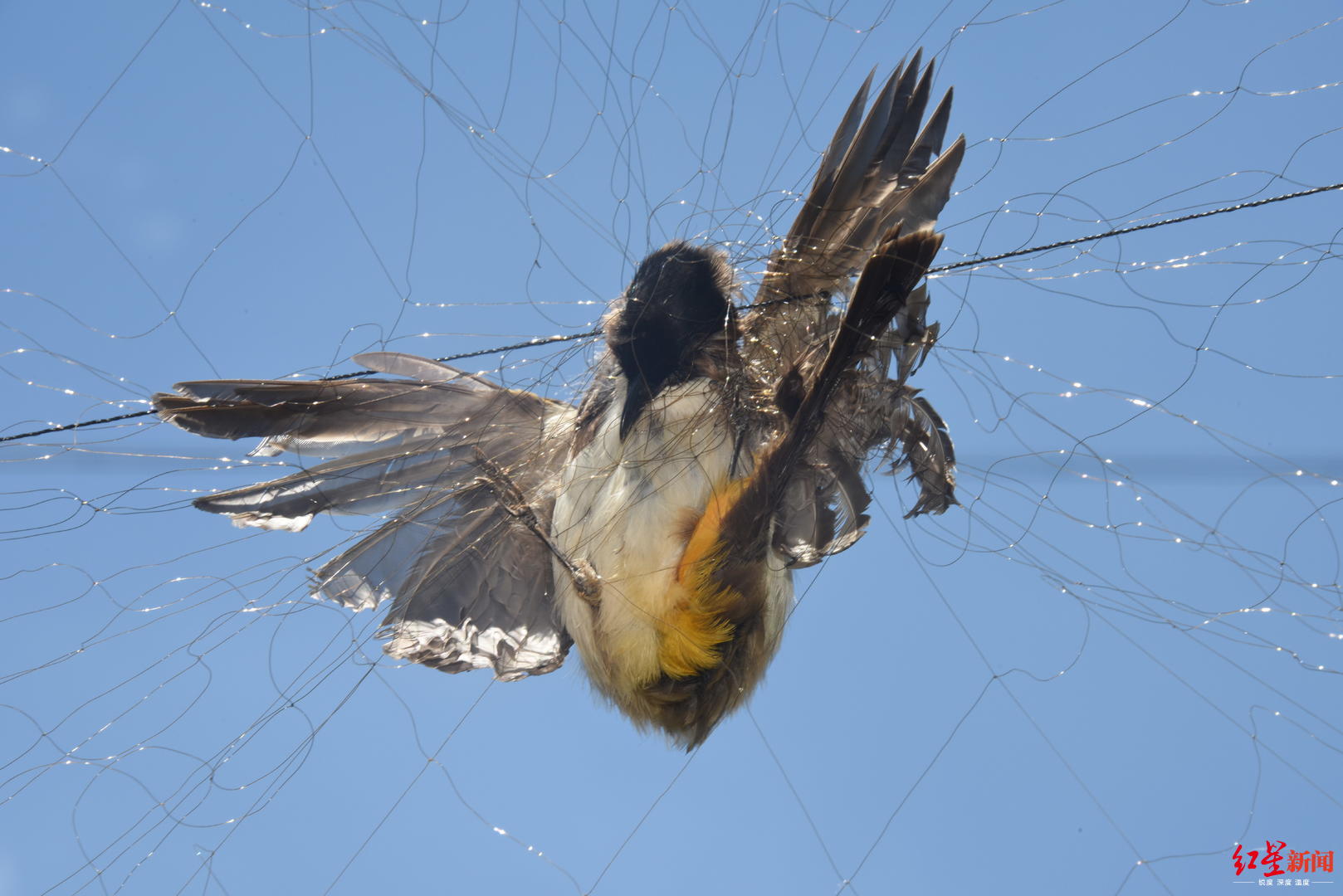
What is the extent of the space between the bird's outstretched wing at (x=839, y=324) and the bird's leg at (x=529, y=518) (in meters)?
0.42

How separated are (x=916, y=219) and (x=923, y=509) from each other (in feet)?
2.14

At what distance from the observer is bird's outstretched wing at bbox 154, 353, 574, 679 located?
262 centimetres

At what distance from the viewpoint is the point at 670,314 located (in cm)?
225

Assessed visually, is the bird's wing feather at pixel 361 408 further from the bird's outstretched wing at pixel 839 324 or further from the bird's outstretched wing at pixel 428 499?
the bird's outstretched wing at pixel 839 324

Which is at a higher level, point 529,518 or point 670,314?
point 670,314

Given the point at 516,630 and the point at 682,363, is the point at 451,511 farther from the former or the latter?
the point at 682,363

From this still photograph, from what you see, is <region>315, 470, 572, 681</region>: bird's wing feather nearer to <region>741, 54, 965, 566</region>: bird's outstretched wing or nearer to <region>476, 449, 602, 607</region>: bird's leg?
<region>476, 449, 602, 607</region>: bird's leg

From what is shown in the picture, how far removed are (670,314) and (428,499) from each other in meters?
0.87

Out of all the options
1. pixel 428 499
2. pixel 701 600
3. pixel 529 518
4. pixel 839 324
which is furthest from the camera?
pixel 428 499

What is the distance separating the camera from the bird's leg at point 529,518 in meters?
2.38

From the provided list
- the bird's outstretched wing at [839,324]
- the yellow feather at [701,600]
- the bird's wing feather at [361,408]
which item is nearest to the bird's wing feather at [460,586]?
the bird's wing feather at [361,408]

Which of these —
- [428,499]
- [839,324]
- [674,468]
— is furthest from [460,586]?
[839,324]

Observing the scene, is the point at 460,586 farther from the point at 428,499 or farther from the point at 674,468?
the point at 674,468

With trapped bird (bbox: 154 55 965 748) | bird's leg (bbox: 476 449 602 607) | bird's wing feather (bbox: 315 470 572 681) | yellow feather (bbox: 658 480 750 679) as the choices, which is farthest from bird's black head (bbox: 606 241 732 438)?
bird's wing feather (bbox: 315 470 572 681)
